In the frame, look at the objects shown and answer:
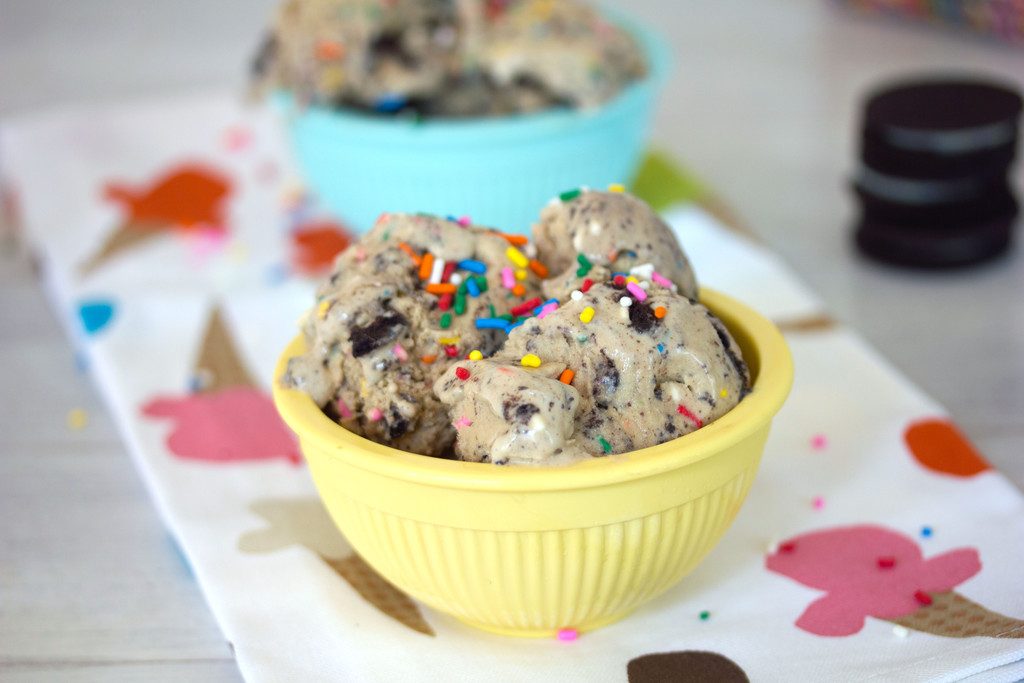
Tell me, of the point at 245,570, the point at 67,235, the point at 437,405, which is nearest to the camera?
the point at 437,405

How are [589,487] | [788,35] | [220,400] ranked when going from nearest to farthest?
1. [589,487]
2. [220,400]
3. [788,35]

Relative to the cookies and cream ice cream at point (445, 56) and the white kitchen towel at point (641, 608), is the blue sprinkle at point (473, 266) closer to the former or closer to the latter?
the white kitchen towel at point (641, 608)

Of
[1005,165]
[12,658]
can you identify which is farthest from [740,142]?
[12,658]

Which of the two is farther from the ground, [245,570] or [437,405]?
[437,405]

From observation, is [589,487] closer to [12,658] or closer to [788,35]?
[12,658]

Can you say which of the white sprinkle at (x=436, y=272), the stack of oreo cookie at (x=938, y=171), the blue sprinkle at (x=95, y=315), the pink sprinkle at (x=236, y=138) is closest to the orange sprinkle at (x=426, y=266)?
the white sprinkle at (x=436, y=272)

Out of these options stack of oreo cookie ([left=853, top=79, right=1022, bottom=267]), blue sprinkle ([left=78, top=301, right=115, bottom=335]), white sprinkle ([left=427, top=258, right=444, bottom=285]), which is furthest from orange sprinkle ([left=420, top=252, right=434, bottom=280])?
stack of oreo cookie ([left=853, top=79, right=1022, bottom=267])
